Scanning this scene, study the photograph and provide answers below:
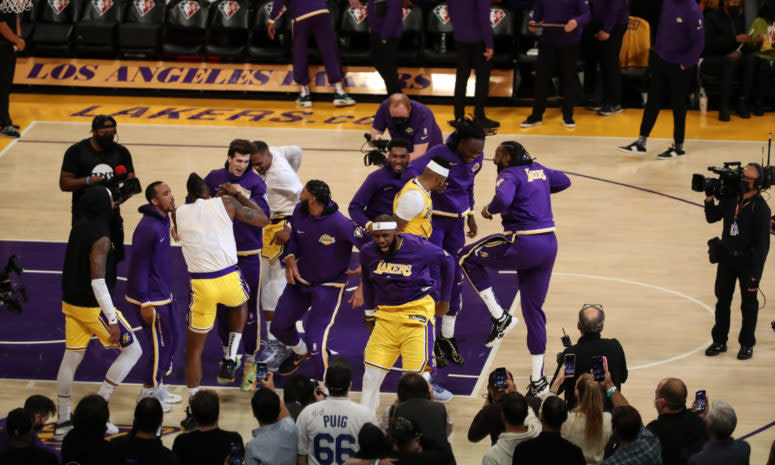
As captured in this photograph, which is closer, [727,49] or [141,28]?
[727,49]

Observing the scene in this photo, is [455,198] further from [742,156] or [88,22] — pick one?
[88,22]

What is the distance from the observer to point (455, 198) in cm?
929

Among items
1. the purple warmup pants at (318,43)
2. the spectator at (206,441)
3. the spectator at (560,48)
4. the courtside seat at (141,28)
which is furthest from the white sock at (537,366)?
the courtside seat at (141,28)

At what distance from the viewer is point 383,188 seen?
9086mm

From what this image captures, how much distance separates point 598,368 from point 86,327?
3.66 meters

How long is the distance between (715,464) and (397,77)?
12076mm

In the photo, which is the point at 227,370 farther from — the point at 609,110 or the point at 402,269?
the point at 609,110

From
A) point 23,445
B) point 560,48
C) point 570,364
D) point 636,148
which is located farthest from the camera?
point 560,48

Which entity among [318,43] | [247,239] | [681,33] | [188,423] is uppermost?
[681,33]

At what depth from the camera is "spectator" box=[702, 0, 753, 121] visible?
16.5 meters

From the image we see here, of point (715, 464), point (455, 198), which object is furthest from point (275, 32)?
point (715, 464)

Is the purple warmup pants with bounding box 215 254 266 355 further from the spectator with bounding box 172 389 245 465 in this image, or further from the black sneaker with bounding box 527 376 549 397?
the spectator with bounding box 172 389 245 465

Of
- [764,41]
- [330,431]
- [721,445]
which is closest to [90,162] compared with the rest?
[330,431]

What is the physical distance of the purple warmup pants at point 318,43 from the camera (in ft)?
55.7
